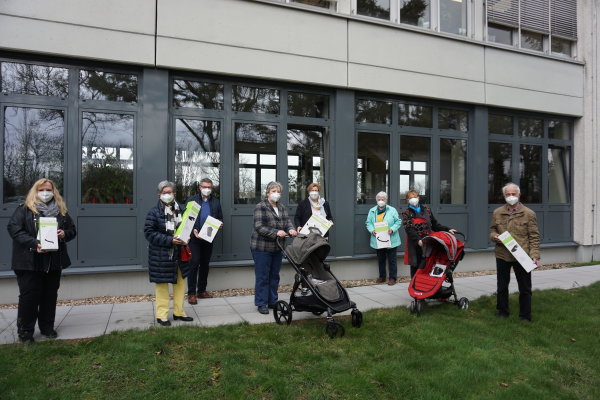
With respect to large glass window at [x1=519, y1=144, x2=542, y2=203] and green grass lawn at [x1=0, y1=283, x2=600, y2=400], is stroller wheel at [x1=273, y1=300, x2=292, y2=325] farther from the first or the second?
large glass window at [x1=519, y1=144, x2=542, y2=203]

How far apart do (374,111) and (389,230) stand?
284 cm

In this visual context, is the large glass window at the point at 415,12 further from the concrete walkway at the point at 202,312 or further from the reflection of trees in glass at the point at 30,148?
the reflection of trees in glass at the point at 30,148

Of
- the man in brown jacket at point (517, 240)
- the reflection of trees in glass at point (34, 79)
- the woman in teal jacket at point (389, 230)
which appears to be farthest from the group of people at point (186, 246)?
the reflection of trees in glass at point (34, 79)

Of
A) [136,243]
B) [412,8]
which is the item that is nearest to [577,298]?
[412,8]

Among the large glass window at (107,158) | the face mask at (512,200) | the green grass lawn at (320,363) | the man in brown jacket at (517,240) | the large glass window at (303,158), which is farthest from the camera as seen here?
the large glass window at (303,158)

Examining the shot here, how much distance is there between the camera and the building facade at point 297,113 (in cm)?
692

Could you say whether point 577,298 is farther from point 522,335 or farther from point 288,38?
point 288,38

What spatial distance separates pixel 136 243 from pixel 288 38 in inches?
194

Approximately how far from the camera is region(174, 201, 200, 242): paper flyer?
536cm

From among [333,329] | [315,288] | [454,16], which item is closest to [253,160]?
[315,288]

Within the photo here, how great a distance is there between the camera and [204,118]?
25.4 ft

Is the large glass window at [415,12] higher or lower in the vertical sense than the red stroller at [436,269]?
higher

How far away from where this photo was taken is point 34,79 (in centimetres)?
681

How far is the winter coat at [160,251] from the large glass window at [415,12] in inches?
→ 292
